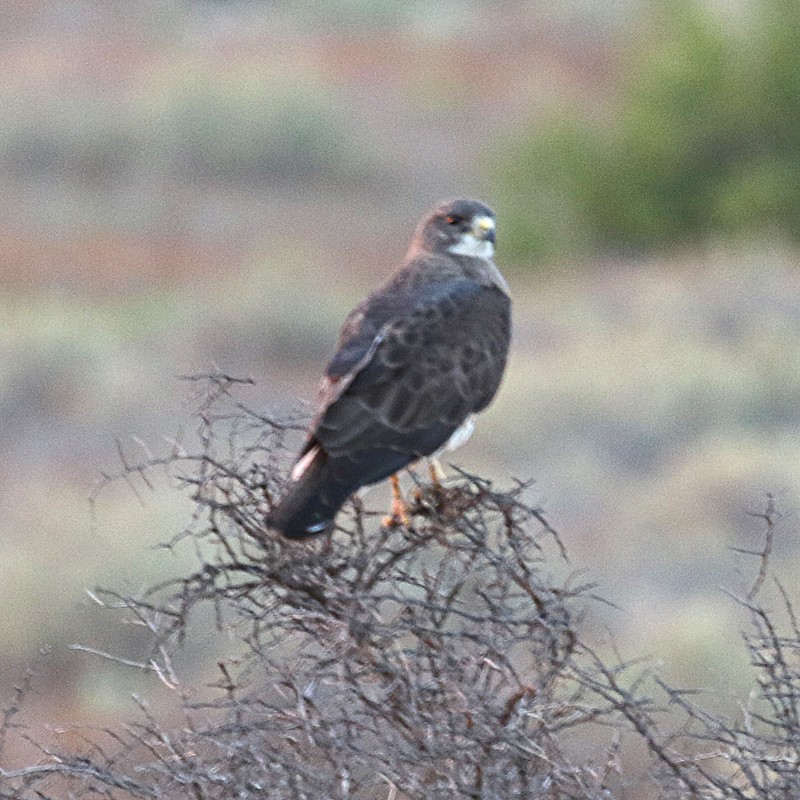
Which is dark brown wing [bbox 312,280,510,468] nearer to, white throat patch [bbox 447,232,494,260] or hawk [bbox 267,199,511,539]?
hawk [bbox 267,199,511,539]

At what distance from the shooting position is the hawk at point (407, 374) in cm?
554

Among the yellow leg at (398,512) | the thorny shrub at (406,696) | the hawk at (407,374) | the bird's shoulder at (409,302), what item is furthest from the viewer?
the bird's shoulder at (409,302)

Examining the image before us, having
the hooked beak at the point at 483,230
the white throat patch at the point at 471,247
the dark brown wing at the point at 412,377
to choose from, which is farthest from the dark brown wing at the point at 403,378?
the hooked beak at the point at 483,230

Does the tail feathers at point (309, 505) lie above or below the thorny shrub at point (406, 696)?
above

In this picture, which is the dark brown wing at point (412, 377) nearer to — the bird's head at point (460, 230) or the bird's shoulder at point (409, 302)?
the bird's shoulder at point (409, 302)

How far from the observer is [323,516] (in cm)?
483

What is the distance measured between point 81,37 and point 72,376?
1028 inches

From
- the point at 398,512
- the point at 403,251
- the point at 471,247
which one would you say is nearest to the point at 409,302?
the point at 471,247

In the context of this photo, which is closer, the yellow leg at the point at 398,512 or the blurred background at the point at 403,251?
the yellow leg at the point at 398,512

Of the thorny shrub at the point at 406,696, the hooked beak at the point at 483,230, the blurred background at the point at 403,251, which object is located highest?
the blurred background at the point at 403,251

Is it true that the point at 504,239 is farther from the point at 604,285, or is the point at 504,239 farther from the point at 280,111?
the point at 280,111

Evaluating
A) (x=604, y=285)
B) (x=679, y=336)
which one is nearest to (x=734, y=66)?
(x=604, y=285)

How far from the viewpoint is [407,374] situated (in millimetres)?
5828

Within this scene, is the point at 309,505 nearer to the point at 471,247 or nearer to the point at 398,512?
the point at 398,512
